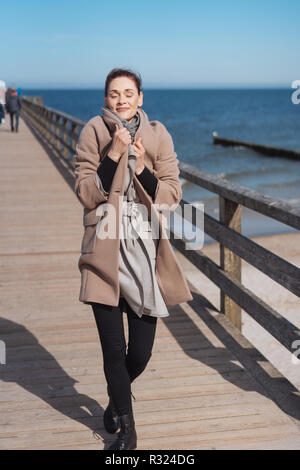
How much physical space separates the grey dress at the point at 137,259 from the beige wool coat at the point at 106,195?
4 cm

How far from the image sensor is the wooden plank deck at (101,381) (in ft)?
10.1

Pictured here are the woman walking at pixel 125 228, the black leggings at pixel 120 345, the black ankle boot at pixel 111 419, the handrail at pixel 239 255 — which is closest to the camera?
the woman walking at pixel 125 228

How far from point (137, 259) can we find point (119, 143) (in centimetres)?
52

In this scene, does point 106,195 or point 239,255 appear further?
point 239,255

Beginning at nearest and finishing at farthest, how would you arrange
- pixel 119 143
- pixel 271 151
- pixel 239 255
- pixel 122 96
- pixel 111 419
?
pixel 119 143, pixel 122 96, pixel 111 419, pixel 239 255, pixel 271 151

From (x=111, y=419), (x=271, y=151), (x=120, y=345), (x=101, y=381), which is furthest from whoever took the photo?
(x=271, y=151)

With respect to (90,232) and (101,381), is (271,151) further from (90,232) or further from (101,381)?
(90,232)

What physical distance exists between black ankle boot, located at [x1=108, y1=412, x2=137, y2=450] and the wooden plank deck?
0.12 m

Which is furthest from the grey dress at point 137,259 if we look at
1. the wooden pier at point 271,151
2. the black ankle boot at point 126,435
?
the wooden pier at point 271,151

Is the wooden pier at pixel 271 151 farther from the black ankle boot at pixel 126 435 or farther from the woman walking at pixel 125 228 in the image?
the black ankle boot at pixel 126 435

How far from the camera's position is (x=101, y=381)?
3.73 m

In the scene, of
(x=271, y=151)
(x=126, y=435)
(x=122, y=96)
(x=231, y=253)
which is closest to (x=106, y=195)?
(x=122, y=96)

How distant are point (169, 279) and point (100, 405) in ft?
3.19

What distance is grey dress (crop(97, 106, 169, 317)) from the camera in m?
2.72
